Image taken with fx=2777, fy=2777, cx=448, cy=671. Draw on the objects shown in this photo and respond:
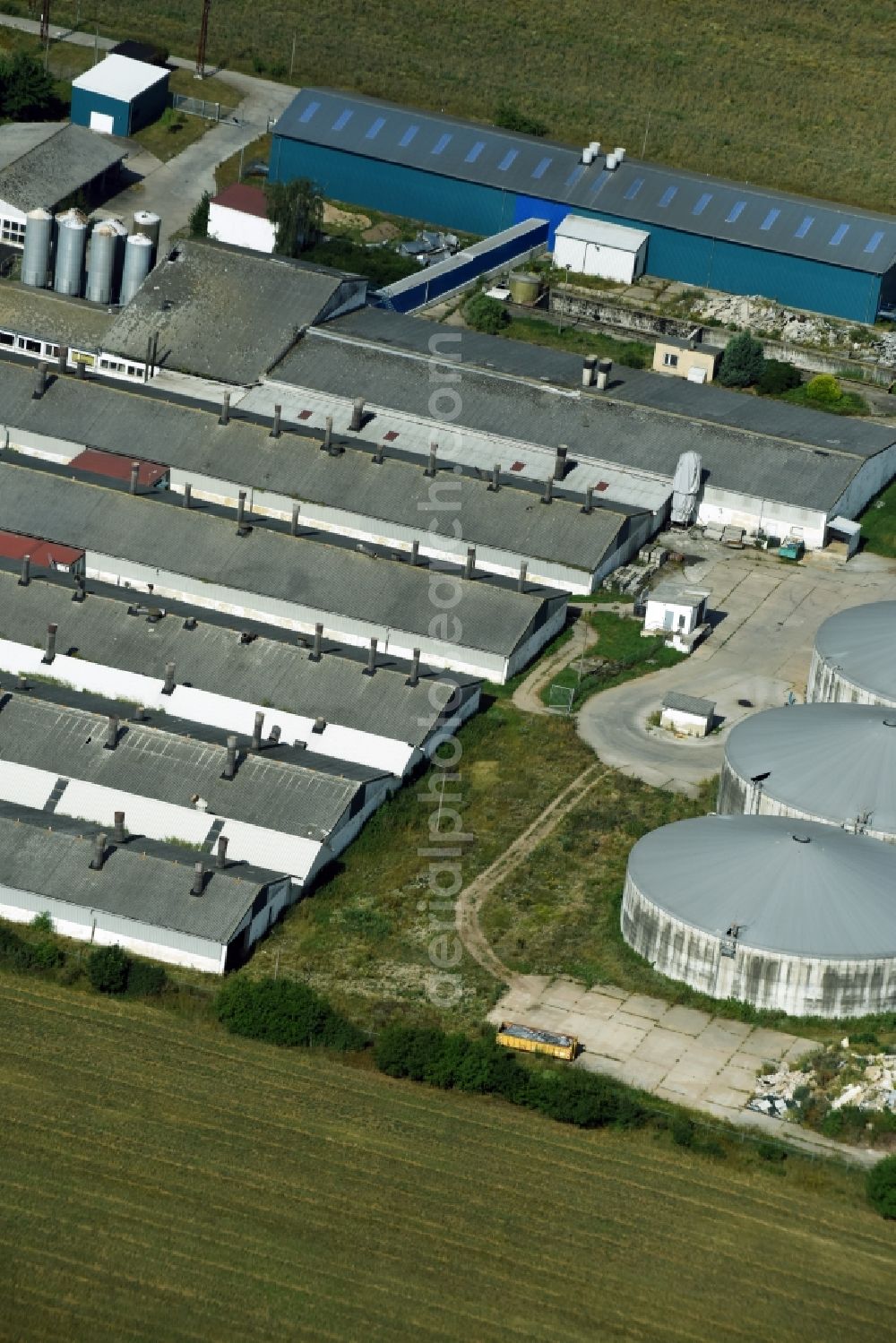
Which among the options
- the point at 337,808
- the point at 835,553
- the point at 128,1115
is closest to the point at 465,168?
the point at 835,553

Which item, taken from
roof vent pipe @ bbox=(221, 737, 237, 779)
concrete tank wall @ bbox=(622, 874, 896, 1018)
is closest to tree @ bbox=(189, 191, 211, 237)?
roof vent pipe @ bbox=(221, 737, 237, 779)

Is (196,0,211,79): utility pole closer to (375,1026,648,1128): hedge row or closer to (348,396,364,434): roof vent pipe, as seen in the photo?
(348,396,364,434): roof vent pipe

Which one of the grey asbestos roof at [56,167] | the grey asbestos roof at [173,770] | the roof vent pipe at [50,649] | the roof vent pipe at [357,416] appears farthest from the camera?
the grey asbestos roof at [56,167]

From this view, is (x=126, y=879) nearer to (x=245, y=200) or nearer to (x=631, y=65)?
(x=245, y=200)

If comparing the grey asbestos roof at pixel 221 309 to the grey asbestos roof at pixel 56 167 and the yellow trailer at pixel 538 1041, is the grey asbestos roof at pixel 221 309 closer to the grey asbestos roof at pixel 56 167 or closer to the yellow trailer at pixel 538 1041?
the grey asbestos roof at pixel 56 167

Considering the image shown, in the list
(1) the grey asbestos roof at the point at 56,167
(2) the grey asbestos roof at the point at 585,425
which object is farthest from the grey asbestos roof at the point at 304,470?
(1) the grey asbestos roof at the point at 56,167

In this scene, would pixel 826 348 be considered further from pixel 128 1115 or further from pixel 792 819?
pixel 128 1115

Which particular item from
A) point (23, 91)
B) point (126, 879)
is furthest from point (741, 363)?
point (126, 879)
